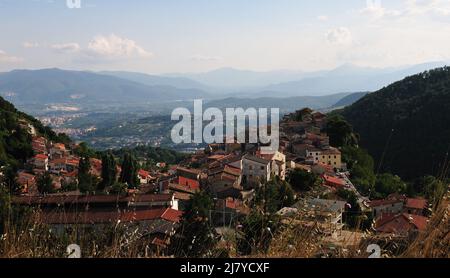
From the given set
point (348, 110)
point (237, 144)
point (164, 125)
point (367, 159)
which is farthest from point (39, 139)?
point (164, 125)

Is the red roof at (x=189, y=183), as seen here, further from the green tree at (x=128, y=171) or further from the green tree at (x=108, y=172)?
the green tree at (x=108, y=172)

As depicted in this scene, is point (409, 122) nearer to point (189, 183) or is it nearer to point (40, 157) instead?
point (189, 183)

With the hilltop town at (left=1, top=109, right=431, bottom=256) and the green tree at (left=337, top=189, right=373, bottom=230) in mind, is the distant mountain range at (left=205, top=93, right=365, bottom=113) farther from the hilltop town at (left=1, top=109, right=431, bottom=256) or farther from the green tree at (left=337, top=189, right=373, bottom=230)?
the green tree at (left=337, top=189, right=373, bottom=230)

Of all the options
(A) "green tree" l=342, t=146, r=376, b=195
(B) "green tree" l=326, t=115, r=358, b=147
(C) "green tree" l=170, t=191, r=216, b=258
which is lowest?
(A) "green tree" l=342, t=146, r=376, b=195

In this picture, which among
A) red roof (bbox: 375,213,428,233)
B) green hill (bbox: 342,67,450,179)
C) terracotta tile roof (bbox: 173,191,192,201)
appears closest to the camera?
red roof (bbox: 375,213,428,233)

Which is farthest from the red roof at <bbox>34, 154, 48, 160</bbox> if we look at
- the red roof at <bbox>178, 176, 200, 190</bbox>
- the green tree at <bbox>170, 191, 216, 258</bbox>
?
the green tree at <bbox>170, 191, 216, 258</bbox>

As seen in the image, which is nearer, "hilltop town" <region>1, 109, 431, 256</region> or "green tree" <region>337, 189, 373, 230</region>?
"green tree" <region>337, 189, 373, 230</region>
